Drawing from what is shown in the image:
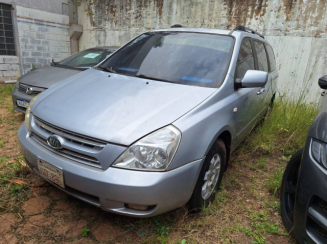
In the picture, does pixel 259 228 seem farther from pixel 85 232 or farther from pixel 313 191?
pixel 85 232

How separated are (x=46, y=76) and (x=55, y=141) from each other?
2.82 m

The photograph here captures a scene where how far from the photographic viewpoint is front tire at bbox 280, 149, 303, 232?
6.67 ft

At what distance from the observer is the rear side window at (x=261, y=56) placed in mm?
3383

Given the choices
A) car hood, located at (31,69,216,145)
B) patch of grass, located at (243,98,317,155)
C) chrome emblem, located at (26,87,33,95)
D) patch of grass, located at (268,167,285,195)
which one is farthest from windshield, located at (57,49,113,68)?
patch of grass, located at (268,167,285,195)

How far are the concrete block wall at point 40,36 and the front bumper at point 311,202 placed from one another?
8229 millimetres

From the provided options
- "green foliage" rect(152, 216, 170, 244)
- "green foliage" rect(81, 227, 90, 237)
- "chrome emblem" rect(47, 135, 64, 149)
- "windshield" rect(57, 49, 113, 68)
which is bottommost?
"green foliage" rect(81, 227, 90, 237)

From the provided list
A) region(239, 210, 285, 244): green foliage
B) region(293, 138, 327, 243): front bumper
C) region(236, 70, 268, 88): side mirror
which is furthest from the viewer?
region(236, 70, 268, 88): side mirror

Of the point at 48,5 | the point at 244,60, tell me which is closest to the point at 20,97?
the point at 244,60

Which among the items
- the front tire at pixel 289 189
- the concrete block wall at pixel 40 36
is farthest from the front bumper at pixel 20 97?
the concrete block wall at pixel 40 36

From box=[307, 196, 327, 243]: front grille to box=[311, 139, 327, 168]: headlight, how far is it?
240 mm

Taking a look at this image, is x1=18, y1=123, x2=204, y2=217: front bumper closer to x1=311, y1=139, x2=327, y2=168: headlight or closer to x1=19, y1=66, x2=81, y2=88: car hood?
x1=311, y1=139, x2=327, y2=168: headlight

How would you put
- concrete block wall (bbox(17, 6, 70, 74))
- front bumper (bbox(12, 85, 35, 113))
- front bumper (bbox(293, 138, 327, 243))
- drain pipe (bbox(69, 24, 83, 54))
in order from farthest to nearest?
drain pipe (bbox(69, 24, 83, 54)), concrete block wall (bbox(17, 6, 70, 74)), front bumper (bbox(12, 85, 35, 113)), front bumper (bbox(293, 138, 327, 243))

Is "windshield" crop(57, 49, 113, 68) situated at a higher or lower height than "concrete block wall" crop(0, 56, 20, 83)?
higher

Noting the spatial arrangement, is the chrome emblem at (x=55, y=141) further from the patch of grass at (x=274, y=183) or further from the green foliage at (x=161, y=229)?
the patch of grass at (x=274, y=183)
